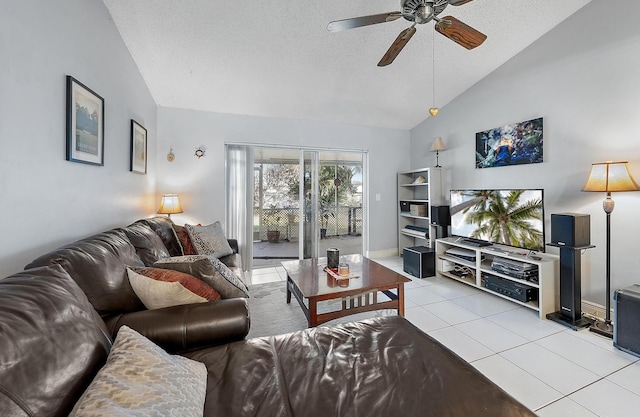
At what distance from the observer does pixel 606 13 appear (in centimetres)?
244

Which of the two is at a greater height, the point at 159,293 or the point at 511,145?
the point at 511,145

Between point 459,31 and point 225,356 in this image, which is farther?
point 459,31

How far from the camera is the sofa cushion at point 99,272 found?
1.27 meters

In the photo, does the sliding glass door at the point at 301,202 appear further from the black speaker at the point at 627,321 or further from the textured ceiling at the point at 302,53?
the black speaker at the point at 627,321

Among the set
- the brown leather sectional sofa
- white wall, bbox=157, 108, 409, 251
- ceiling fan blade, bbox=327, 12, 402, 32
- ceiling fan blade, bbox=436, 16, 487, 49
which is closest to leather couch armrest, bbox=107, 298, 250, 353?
the brown leather sectional sofa

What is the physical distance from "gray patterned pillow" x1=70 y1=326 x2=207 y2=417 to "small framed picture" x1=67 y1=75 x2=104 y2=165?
1530 mm

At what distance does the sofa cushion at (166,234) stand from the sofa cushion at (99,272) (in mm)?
1138

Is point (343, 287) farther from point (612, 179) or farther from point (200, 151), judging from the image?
point (200, 151)

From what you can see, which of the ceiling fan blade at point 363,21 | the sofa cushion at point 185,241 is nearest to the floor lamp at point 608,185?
Answer: the ceiling fan blade at point 363,21

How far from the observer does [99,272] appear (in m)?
1.36

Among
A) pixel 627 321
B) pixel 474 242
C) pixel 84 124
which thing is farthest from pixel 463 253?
pixel 84 124

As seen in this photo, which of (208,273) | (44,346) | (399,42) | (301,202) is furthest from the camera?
(301,202)

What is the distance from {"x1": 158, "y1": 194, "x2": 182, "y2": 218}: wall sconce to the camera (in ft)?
11.4

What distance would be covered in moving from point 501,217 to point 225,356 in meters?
3.17
